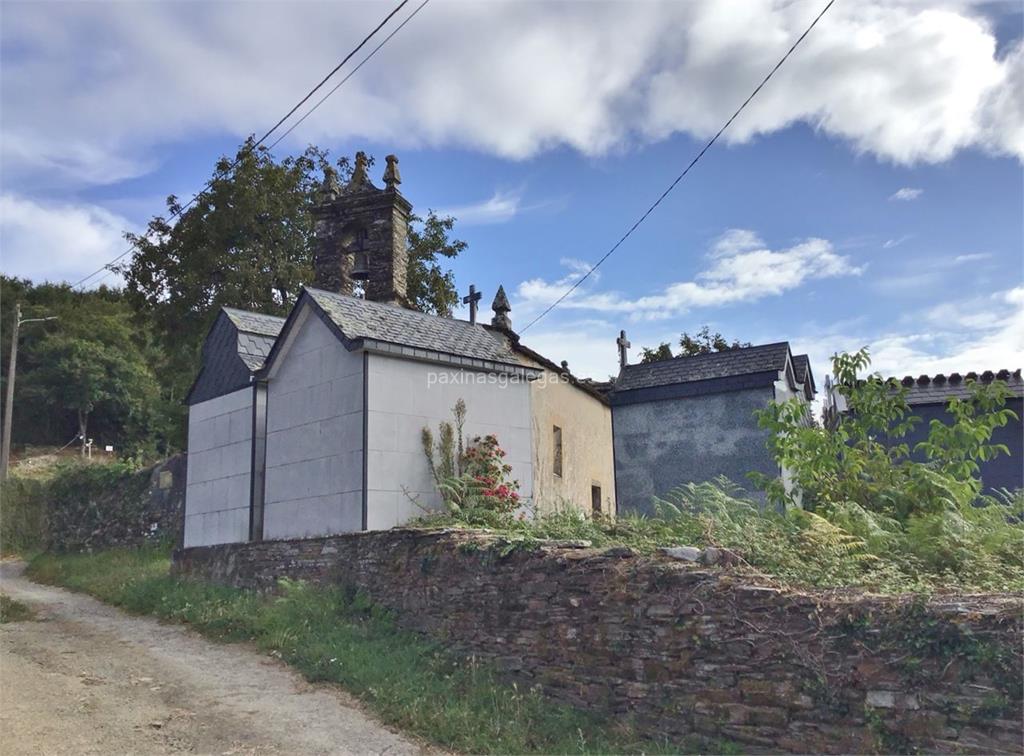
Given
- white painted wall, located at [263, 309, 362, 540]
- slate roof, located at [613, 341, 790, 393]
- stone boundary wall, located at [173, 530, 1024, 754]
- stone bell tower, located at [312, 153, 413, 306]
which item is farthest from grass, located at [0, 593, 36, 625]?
slate roof, located at [613, 341, 790, 393]

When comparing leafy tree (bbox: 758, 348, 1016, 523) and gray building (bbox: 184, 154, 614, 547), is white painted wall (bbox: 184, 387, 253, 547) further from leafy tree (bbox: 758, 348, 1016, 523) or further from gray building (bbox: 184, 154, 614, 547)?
leafy tree (bbox: 758, 348, 1016, 523)

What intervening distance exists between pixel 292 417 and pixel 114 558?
793 centimetres

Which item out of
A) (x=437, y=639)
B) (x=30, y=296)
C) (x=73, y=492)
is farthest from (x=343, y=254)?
(x=30, y=296)

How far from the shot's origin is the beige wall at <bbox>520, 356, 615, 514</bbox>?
1496 cm

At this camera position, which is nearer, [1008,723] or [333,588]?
[1008,723]

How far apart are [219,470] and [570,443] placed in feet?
22.4

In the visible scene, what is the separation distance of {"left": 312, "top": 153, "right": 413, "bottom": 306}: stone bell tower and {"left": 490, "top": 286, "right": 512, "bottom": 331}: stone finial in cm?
200

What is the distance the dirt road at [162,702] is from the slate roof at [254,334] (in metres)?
5.11

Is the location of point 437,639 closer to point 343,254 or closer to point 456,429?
point 456,429

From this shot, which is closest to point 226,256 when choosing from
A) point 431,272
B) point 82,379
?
point 431,272

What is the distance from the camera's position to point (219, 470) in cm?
1448

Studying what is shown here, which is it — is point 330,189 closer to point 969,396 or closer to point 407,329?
point 407,329

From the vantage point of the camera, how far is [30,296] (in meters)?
43.2

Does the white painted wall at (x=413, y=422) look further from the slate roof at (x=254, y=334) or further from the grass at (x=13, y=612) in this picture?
the grass at (x=13, y=612)
